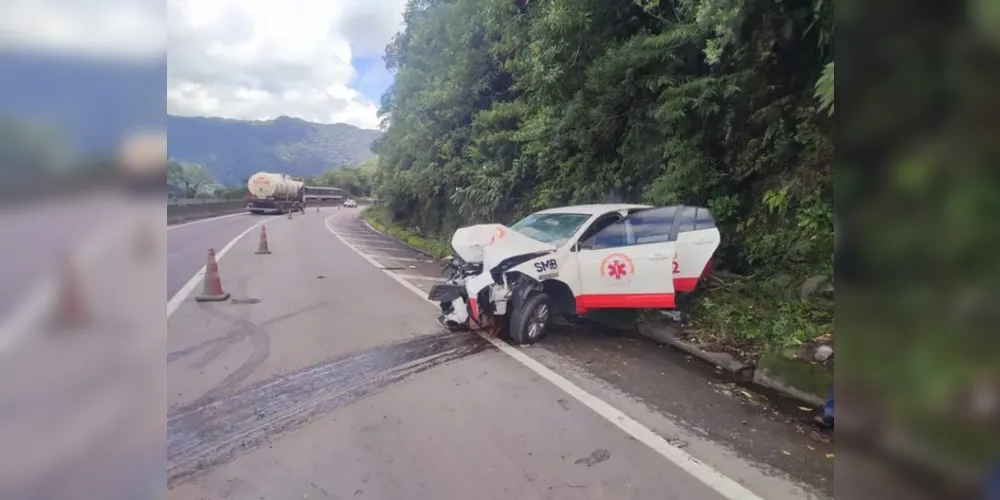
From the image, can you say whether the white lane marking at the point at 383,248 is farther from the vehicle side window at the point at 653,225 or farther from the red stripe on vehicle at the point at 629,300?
the vehicle side window at the point at 653,225

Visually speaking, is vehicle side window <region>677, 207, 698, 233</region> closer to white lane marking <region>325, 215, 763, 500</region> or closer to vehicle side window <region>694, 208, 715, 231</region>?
vehicle side window <region>694, 208, 715, 231</region>

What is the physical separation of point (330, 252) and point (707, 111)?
1.67m

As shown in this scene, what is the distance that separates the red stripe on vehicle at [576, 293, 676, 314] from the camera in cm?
259

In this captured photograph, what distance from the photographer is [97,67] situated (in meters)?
1.10

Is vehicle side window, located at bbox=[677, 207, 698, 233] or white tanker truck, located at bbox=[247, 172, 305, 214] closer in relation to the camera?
white tanker truck, located at bbox=[247, 172, 305, 214]

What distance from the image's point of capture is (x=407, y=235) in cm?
258

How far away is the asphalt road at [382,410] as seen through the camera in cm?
168

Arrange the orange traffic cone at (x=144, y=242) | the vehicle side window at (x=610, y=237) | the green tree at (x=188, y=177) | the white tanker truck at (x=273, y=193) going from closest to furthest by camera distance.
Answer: the orange traffic cone at (x=144, y=242)
the green tree at (x=188, y=177)
the white tanker truck at (x=273, y=193)
the vehicle side window at (x=610, y=237)

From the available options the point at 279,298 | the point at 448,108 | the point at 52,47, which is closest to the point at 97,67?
the point at 52,47

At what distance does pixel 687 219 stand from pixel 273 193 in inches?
66.8

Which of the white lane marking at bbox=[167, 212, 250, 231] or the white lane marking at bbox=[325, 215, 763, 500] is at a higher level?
the white lane marking at bbox=[167, 212, 250, 231]

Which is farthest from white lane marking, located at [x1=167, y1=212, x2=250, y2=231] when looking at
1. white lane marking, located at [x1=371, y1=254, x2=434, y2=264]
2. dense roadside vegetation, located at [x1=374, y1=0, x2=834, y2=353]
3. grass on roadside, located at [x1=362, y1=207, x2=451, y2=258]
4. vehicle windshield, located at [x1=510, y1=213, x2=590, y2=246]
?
vehicle windshield, located at [x1=510, y1=213, x2=590, y2=246]

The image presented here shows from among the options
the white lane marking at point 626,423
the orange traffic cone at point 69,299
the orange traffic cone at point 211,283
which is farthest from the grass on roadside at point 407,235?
the orange traffic cone at point 69,299

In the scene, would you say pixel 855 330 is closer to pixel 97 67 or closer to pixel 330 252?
pixel 97 67
